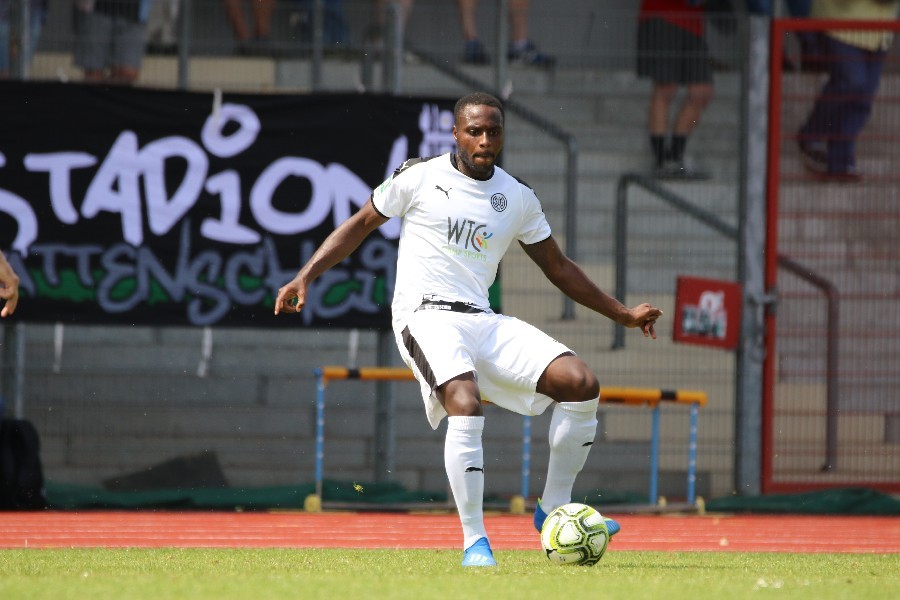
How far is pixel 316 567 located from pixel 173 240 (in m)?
5.11

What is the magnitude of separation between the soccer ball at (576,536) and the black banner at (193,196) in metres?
4.91

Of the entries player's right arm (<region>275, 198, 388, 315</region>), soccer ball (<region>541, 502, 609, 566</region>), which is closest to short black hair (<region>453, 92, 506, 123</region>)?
player's right arm (<region>275, 198, 388, 315</region>)

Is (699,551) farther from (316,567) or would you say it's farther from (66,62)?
(66,62)

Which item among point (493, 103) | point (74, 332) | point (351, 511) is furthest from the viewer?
point (74, 332)

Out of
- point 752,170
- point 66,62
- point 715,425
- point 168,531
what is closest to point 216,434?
point 168,531

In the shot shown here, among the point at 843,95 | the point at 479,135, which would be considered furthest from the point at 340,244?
the point at 843,95

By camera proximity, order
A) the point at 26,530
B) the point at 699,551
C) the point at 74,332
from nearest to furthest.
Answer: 1. the point at 699,551
2. the point at 26,530
3. the point at 74,332

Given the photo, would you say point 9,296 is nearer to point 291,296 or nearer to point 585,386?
point 291,296

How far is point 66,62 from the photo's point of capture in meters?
12.0

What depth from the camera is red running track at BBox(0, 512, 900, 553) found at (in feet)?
29.0

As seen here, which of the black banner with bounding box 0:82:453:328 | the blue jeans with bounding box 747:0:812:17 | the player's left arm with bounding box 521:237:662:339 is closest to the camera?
the player's left arm with bounding box 521:237:662:339

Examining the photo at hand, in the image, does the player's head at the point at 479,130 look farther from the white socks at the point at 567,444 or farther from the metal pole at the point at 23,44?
Answer: the metal pole at the point at 23,44

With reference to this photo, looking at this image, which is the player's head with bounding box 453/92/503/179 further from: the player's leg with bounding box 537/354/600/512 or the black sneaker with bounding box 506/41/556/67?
the black sneaker with bounding box 506/41/556/67

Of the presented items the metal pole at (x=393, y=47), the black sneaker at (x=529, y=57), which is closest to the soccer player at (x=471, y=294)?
the metal pole at (x=393, y=47)
